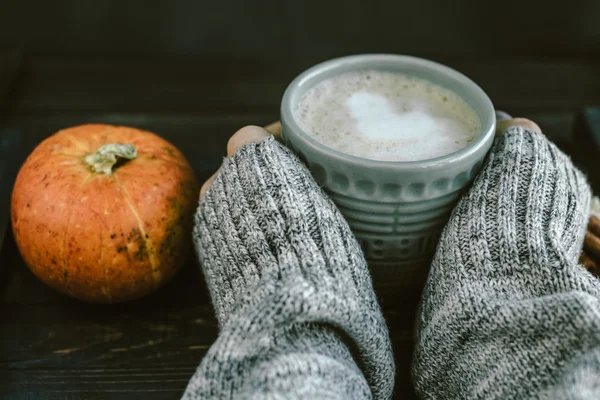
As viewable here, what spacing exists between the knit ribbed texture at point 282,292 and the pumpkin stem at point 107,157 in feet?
0.35

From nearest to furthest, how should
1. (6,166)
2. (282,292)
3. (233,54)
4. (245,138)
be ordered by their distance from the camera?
(282,292) → (245,138) → (6,166) → (233,54)

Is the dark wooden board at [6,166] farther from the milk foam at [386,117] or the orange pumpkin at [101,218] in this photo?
the milk foam at [386,117]

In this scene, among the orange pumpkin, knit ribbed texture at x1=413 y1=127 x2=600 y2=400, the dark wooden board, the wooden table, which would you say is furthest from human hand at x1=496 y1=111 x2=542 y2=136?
the dark wooden board

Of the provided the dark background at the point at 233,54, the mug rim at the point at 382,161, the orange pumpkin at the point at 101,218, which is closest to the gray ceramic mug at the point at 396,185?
the mug rim at the point at 382,161

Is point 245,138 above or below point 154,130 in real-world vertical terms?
above

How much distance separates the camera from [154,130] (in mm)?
914

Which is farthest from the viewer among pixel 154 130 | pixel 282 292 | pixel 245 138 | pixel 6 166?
pixel 154 130

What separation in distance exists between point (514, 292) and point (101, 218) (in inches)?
14.2

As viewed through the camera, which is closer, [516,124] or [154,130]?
[516,124]

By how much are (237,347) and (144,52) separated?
746 mm

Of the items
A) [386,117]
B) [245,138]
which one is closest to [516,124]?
[386,117]

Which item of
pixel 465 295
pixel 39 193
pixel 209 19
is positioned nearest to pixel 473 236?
pixel 465 295

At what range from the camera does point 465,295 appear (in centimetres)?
48

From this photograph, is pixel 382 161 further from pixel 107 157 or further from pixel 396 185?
pixel 107 157
